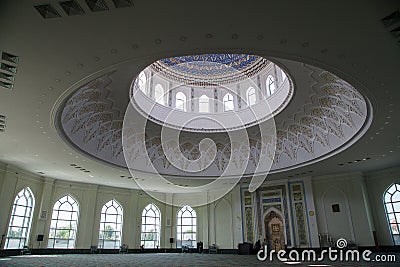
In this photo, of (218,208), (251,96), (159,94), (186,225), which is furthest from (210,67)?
(186,225)

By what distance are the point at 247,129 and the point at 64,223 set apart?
53.5ft

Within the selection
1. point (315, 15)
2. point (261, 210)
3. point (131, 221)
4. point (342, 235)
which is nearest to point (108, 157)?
point (131, 221)

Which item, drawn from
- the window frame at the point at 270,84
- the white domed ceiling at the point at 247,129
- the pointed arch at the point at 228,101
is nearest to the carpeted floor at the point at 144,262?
the white domed ceiling at the point at 247,129

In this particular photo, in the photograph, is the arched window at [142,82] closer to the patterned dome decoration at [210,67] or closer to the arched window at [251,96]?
the patterned dome decoration at [210,67]

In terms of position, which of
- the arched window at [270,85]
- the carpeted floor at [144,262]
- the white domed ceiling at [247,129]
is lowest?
the carpeted floor at [144,262]

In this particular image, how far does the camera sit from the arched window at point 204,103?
64.2 feet

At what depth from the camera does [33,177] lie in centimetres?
2152

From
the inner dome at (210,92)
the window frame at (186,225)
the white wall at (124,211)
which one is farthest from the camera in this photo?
the window frame at (186,225)

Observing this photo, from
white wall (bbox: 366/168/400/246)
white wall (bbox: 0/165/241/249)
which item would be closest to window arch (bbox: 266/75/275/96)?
white wall (bbox: 366/168/400/246)

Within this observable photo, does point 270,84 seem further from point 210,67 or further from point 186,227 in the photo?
point 186,227

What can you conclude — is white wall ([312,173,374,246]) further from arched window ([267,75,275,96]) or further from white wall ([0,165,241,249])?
arched window ([267,75,275,96])

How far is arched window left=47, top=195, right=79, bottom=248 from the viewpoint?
2278 centimetres

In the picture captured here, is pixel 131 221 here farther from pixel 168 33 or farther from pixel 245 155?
pixel 168 33

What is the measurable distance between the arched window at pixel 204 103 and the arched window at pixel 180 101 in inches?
44.5
